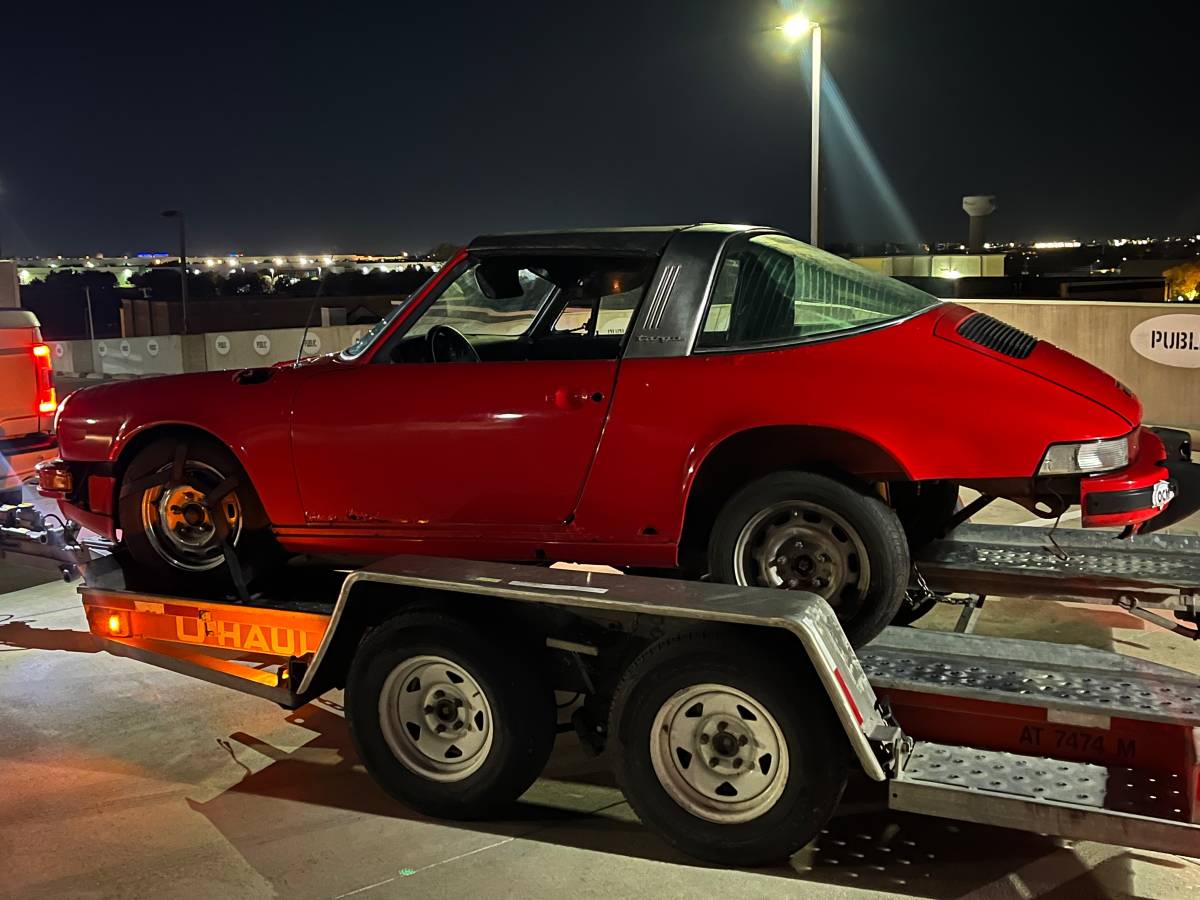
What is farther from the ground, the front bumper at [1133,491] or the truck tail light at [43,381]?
the truck tail light at [43,381]

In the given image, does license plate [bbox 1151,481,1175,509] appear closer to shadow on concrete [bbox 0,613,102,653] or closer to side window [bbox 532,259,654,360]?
side window [bbox 532,259,654,360]

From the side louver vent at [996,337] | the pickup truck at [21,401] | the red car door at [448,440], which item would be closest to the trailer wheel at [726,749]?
the red car door at [448,440]

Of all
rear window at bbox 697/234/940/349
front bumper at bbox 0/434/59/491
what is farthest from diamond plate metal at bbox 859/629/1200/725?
front bumper at bbox 0/434/59/491

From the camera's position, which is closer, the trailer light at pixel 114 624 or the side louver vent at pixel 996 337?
the side louver vent at pixel 996 337

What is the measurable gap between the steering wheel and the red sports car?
13mm

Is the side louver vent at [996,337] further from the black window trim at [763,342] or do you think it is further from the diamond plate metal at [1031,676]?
the diamond plate metal at [1031,676]

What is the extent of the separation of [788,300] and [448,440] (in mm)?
1459

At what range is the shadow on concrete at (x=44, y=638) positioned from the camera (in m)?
6.59

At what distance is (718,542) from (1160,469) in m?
1.59

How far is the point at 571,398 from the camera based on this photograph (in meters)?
4.35

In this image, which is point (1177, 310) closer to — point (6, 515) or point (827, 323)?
point (827, 323)

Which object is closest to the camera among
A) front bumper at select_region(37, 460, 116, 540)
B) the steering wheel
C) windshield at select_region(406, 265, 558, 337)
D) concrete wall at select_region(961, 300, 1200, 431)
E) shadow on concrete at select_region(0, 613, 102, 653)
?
windshield at select_region(406, 265, 558, 337)

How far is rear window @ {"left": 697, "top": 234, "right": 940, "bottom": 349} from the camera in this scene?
4.30m

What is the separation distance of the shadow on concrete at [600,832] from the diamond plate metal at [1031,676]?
0.62 metres
